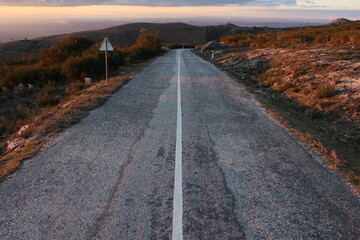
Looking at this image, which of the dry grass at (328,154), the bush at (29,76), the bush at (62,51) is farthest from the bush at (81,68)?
the dry grass at (328,154)

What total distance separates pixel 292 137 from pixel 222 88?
20.6 ft

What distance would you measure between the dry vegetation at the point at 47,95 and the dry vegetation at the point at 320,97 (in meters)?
6.07

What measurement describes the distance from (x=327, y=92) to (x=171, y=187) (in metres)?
7.92

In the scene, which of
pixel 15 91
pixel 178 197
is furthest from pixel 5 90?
pixel 178 197

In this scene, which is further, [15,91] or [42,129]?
[15,91]

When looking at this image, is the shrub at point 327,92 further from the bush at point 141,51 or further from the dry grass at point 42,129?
the bush at point 141,51

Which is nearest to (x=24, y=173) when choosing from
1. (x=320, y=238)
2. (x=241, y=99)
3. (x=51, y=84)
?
(x=320, y=238)

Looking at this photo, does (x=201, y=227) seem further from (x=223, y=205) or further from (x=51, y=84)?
(x=51, y=84)

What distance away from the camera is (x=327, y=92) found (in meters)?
9.55

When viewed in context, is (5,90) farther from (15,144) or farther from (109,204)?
(109,204)

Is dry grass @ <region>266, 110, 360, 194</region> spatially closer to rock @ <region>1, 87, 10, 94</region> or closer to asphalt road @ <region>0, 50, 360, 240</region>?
asphalt road @ <region>0, 50, 360, 240</region>

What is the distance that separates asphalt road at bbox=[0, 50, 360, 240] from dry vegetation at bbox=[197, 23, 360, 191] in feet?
1.91

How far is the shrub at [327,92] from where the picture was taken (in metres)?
9.52

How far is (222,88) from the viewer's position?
1234 centimetres
